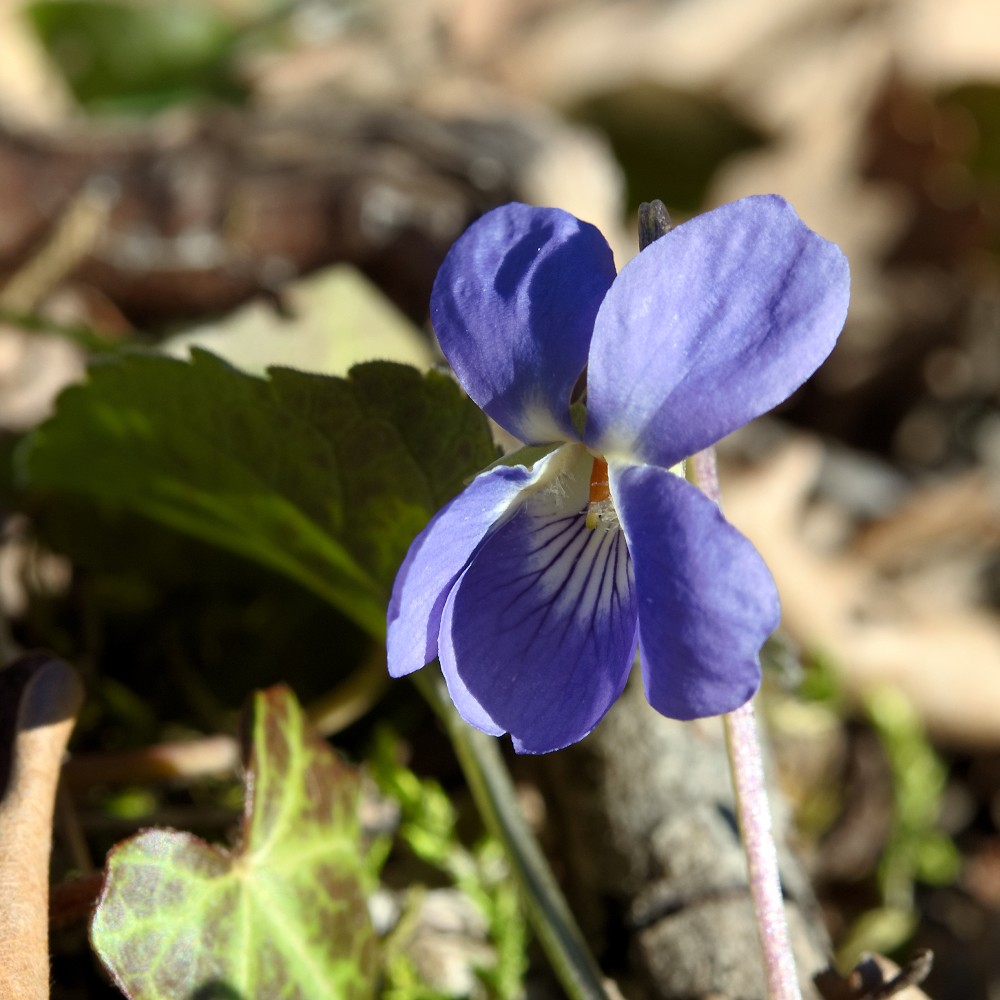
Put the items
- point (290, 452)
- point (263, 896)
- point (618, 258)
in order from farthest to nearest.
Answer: point (618, 258) → point (290, 452) → point (263, 896)

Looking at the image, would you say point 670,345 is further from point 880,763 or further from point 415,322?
point 415,322

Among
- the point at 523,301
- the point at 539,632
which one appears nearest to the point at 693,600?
the point at 539,632

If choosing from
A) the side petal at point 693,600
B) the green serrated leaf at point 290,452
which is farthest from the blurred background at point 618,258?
the side petal at point 693,600

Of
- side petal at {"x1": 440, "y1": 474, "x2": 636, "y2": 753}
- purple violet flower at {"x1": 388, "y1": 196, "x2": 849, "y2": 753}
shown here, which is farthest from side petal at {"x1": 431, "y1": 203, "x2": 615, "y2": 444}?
side petal at {"x1": 440, "y1": 474, "x2": 636, "y2": 753}

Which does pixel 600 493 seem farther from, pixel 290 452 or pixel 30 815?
pixel 30 815

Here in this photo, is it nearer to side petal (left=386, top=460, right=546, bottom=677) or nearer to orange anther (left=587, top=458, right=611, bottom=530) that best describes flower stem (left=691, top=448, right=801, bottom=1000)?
orange anther (left=587, top=458, right=611, bottom=530)

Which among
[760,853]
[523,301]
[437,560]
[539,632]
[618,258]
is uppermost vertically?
[523,301]
